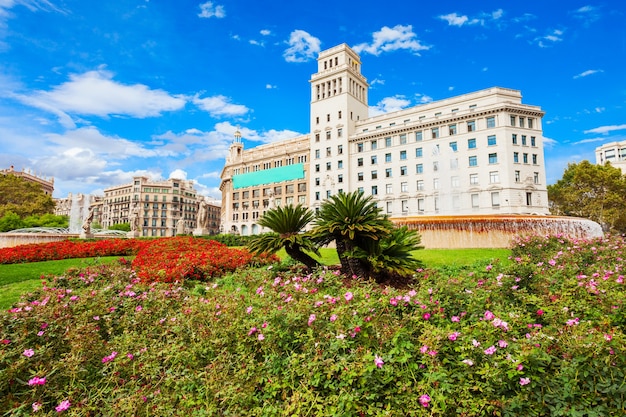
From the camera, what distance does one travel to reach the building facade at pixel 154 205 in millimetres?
110375

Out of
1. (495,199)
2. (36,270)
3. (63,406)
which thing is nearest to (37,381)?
(63,406)

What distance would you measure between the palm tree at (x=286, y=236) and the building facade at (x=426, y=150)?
119ft

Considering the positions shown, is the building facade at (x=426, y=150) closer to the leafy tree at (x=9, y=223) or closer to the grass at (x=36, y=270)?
the grass at (x=36, y=270)

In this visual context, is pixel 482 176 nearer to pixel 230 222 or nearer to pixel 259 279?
pixel 259 279

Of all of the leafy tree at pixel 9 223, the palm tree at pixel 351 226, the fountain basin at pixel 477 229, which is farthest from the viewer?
the leafy tree at pixel 9 223

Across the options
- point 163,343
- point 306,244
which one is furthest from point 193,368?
point 306,244

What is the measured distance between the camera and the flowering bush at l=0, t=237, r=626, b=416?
342 cm

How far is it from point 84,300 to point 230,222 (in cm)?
7310

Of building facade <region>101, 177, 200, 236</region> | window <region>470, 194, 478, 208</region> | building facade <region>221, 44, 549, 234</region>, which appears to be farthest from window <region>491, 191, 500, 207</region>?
building facade <region>101, 177, 200, 236</region>

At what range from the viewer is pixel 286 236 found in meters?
9.38

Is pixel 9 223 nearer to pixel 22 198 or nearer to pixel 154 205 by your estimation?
pixel 22 198

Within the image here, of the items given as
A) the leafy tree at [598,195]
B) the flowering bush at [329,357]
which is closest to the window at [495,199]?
the leafy tree at [598,195]

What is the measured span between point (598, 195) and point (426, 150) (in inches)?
893

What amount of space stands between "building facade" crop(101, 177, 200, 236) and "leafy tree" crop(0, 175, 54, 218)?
46.5 metres
